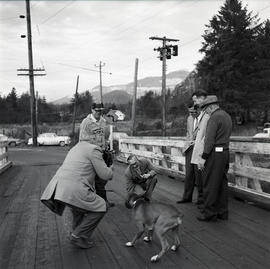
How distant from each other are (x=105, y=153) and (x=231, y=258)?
271 cm

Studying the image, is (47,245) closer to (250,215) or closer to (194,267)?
(194,267)

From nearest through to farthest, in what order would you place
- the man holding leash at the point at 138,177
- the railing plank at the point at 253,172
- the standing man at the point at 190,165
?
the man holding leash at the point at 138,177 < the railing plank at the point at 253,172 < the standing man at the point at 190,165

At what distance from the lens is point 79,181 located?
445 centimetres

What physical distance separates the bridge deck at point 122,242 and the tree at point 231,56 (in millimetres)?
40440

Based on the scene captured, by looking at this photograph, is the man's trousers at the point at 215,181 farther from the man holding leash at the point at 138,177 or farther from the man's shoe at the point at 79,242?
the man's shoe at the point at 79,242

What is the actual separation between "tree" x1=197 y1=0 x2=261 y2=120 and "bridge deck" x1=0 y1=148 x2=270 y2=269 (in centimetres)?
4044

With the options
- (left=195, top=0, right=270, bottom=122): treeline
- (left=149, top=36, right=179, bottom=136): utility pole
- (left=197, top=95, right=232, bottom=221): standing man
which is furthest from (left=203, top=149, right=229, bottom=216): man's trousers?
(left=195, top=0, right=270, bottom=122): treeline

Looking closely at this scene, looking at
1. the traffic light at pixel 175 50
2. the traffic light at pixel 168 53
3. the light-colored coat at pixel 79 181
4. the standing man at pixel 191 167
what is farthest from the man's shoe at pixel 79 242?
the traffic light at pixel 168 53

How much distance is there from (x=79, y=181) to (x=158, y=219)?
2.98ft

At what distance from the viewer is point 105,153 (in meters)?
6.41

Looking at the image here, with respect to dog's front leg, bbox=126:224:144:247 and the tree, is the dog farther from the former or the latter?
the tree

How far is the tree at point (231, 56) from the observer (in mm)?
46312

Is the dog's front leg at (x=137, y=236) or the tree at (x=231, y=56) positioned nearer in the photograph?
the dog's front leg at (x=137, y=236)

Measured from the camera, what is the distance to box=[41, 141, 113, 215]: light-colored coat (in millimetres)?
4383
